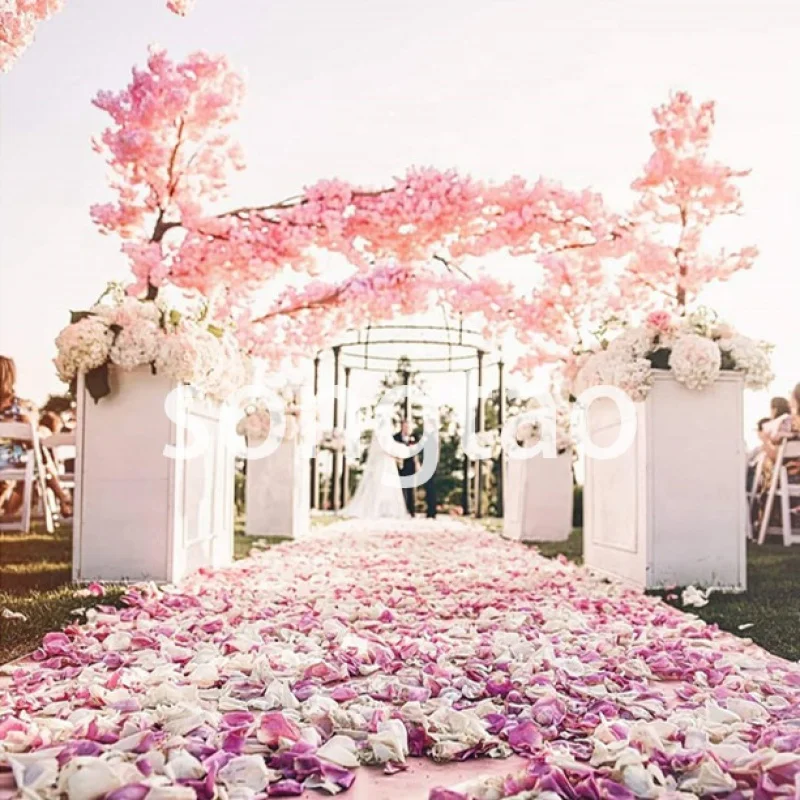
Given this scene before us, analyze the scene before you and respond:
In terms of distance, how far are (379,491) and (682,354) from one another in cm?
952

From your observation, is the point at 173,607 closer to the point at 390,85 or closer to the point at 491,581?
the point at 491,581

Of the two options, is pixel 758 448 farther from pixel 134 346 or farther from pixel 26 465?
pixel 26 465

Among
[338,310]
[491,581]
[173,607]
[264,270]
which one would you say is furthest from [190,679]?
[338,310]

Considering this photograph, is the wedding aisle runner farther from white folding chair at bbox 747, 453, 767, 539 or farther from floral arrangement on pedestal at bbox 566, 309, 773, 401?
white folding chair at bbox 747, 453, 767, 539

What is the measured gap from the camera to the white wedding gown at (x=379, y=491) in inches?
548

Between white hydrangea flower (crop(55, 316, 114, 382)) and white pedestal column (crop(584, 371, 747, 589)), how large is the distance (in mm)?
2713

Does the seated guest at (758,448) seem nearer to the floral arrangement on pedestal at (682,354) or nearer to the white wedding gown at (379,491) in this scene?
the floral arrangement on pedestal at (682,354)

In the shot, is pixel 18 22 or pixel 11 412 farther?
pixel 11 412

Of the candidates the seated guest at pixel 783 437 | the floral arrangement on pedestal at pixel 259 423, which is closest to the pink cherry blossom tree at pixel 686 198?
the seated guest at pixel 783 437

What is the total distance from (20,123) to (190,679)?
362cm

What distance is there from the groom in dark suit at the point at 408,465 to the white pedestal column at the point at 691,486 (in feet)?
30.2

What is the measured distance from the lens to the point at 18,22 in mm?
3529

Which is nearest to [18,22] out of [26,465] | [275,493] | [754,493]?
[26,465]

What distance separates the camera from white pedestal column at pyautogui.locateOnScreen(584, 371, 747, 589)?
4777 mm
